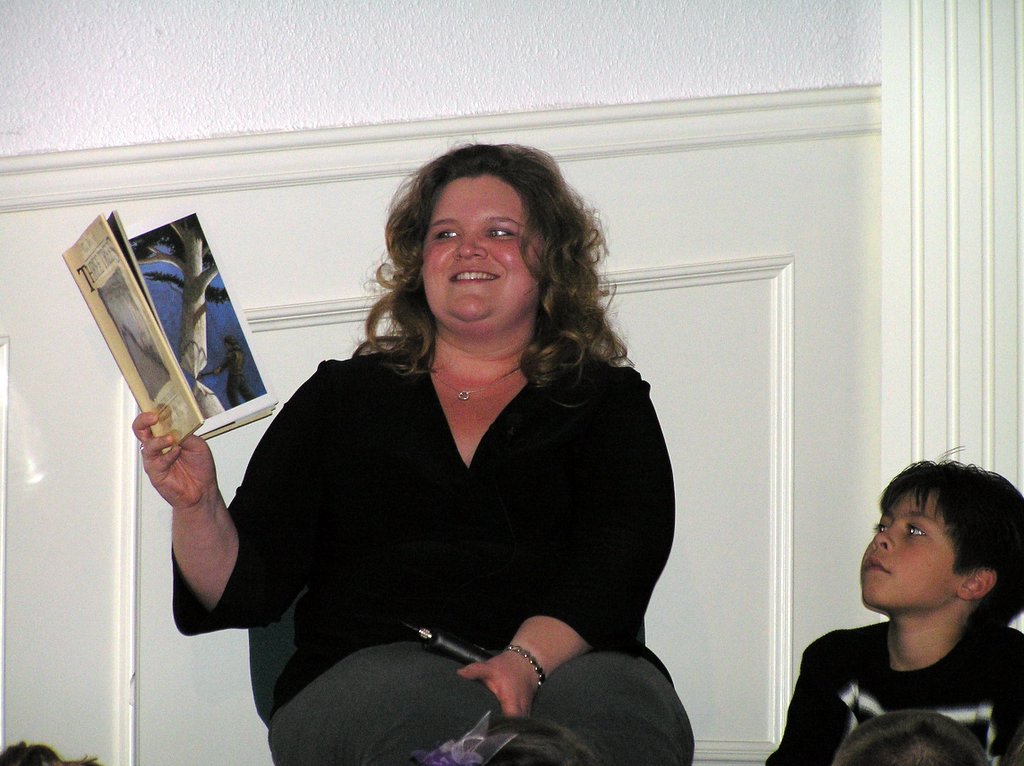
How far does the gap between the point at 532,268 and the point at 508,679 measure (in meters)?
0.68

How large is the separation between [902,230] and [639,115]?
51 cm

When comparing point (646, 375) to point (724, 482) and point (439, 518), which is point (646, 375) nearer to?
point (724, 482)

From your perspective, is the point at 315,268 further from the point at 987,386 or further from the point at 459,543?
the point at 987,386

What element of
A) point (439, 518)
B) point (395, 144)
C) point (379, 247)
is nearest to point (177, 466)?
point (439, 518)

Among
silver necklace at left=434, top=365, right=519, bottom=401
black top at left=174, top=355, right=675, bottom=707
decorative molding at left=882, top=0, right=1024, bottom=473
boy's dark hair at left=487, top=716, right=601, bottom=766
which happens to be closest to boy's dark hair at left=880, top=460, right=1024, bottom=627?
decorative molding at left=882, top=0, right=1024, bottom=473

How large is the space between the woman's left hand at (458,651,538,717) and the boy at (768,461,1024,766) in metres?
0.49

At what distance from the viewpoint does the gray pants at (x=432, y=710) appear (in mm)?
1227

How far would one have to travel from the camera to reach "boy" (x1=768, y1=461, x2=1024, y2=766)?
1.62m

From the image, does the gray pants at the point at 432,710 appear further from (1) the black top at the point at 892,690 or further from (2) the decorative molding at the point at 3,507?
(2) the decorative molding at the point at 3,507

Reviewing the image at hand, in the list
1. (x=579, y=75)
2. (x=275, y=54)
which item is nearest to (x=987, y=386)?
(x=579, y=75)

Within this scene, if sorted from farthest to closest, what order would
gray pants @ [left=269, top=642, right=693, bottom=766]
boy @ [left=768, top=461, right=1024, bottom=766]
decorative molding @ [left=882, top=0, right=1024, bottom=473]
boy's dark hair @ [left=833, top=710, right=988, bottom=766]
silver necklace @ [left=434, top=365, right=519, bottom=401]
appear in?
decorative molding @ [left=882, top=0, right=1024, bottom=473]
silver necklace @ [left=434, top=365, right=519, bottom=401]
boy @ [left=768, top=461, right=1024, bottom=766]
gray pants @ [left=269, top=642, right=693, bottom=766]
boy's dark hair @ [left=833, top=710, right=988, bottom=766]

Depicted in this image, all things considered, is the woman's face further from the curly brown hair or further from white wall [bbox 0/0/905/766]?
white wall [bbox 0/0/905/766]

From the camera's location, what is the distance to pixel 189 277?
1566 millimetres

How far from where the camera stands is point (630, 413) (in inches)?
65.4
